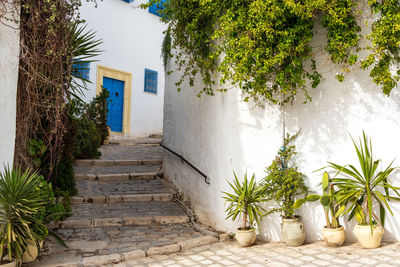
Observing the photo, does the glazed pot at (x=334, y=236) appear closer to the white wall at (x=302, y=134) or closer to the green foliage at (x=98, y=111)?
the white wall at (x=302, y=134)

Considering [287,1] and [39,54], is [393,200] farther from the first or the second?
[39,54]

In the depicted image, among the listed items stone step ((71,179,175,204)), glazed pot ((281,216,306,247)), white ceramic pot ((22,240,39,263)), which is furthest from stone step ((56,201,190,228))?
glazed pot ((281,216,306,247))

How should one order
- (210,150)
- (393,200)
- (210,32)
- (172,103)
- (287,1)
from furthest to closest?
(172,103) → (210,150) → (210,32) → (393,200) → (287,1)

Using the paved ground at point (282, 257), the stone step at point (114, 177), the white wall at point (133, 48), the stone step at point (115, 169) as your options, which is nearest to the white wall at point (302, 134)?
the paved ground at point (282, 257)

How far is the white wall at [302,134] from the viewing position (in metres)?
4.24

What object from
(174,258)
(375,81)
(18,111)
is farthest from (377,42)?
(18,111)

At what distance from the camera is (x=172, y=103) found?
740 cm

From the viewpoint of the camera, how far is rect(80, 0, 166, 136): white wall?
38.7 ft

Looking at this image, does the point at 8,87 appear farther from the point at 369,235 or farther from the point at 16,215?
the point at 369,235

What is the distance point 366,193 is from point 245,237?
1.52 metres

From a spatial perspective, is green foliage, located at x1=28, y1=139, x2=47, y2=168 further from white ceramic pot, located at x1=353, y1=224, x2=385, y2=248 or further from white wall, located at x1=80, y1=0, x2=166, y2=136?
white wall, located at x1=80, y1=0, x2=166, y2=136

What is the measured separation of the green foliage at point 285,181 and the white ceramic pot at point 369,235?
771 millimetres

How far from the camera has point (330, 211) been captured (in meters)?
4.33

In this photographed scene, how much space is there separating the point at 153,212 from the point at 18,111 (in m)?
2.59
